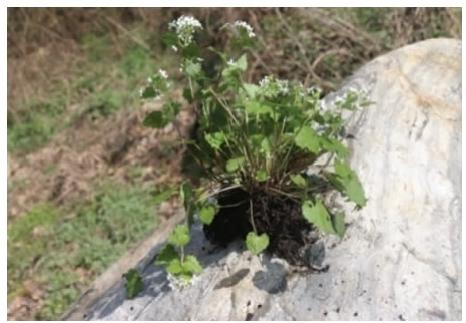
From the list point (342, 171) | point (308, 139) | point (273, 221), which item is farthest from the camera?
point (273, 221)

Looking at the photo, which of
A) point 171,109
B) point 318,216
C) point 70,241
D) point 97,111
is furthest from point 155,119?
point 97,111

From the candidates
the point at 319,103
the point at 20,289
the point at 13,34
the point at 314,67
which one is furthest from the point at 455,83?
the point at 13,34

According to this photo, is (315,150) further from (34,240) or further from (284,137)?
(34,240)

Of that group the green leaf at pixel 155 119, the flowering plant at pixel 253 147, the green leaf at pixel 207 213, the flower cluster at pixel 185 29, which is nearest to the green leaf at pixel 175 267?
the flowering plant at pixel 253 147

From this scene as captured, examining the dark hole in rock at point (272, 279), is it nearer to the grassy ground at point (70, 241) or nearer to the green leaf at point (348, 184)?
the green leaf at point (348, 184)

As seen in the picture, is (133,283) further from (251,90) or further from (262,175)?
(251,90)

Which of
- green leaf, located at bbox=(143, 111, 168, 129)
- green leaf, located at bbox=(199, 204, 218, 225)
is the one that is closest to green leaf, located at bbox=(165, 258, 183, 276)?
green leaf, located at bbox=(199, 204, 218, 225)

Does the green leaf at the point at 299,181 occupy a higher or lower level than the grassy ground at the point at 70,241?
higher

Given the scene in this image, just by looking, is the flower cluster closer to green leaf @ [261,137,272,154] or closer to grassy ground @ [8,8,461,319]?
green leaf @ [261,137,272,154]
